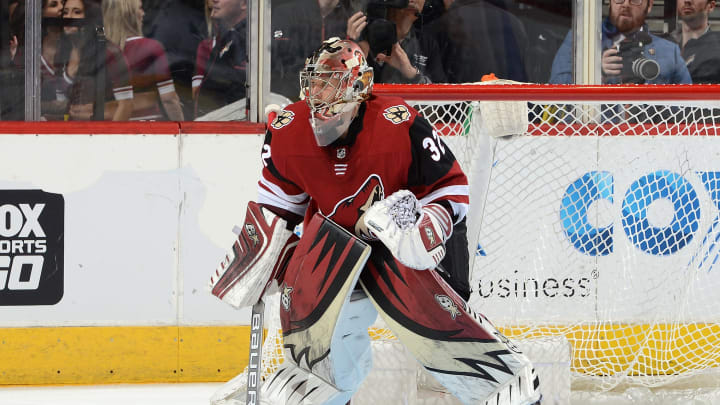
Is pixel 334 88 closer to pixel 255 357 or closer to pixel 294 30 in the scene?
pixel 255 357

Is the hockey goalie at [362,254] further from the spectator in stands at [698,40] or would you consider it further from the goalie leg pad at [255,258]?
the spectator in stands at [698,40]

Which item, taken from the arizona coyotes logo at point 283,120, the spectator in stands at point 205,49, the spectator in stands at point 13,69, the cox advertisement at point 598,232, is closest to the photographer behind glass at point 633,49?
the cox advertisement at point 598,232

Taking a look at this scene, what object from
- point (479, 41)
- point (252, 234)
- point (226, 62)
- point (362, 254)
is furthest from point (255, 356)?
point (479, 41)

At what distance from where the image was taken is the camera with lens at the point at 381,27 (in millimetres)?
4145

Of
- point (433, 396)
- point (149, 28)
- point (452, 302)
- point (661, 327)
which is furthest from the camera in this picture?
point (149, 28)

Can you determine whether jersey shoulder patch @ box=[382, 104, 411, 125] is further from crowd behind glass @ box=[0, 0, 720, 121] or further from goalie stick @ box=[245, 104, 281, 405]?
crowd behind glass @ box=[0, 0, 720, 121]

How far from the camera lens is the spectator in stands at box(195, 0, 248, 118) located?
412 centimetres

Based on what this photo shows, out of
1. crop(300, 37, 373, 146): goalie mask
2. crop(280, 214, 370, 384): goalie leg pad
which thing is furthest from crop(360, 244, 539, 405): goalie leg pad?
crop(300, 37, 373, 146): goalie mask

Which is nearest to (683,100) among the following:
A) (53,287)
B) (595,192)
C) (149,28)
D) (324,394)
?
(595,192)

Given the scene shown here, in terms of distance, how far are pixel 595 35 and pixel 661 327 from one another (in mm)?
1200

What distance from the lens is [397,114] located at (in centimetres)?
243

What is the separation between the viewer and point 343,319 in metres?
2.46

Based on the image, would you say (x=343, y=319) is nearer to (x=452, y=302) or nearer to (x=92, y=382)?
(x=452, y=302)

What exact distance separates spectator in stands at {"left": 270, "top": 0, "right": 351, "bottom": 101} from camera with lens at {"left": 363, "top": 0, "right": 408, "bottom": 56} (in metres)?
0.09
